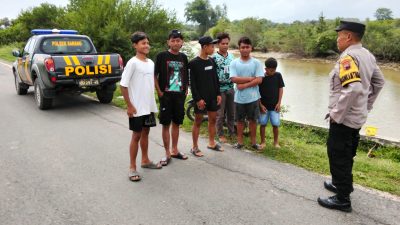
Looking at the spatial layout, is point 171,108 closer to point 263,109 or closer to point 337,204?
point 263,109

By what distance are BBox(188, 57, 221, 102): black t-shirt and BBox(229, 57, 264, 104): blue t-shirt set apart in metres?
0.38

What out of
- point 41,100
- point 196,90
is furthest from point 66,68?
point 196,90

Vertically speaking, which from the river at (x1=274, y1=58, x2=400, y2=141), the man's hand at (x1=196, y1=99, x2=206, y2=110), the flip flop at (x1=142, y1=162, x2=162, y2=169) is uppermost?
the man's hand at (x1=196, y1=99, x2=206, y2=110)

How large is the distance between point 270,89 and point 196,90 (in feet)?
4.24

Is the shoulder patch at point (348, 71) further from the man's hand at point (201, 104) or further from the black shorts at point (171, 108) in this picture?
the black shorts at point (171, 108)

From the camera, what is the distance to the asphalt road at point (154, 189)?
3535 mm

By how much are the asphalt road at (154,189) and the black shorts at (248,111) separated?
555mm

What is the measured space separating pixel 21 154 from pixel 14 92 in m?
6.71

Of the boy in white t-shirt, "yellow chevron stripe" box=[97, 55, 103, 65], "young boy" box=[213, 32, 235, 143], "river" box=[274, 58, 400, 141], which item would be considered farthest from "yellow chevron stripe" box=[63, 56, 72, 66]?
"river" box=[274, 58, 400, 141]

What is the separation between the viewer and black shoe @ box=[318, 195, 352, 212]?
367cm

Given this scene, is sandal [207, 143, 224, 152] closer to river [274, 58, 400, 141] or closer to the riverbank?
river [274, 58, 400, 141]

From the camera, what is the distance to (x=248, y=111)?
5.58 metres

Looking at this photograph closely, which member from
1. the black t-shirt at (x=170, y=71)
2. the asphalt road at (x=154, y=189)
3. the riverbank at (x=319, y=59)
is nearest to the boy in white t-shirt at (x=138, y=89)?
the black t-shirt at (x=170, y=71)

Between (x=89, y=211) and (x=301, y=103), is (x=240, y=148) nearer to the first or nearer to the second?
(x=89, y=211)
